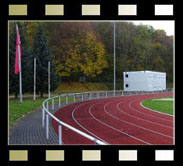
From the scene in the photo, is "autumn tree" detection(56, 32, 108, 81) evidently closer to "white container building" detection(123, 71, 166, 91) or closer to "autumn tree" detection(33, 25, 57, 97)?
"white container building" detection(123, 71, 166, 91)

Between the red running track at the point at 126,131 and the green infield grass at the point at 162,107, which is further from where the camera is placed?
the green infield grass at the point at 162,107

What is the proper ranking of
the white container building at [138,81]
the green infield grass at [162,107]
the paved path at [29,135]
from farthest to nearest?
the white container building at [138,81] < the green infield grass at [162,107] < the paved path at [29,135]

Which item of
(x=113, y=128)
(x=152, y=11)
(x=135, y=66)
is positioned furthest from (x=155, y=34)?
(x=152, y=11)

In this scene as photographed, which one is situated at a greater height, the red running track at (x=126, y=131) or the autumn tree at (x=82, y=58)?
the autumn tree at (x=82, y=58)

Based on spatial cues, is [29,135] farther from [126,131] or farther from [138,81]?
[138,81]

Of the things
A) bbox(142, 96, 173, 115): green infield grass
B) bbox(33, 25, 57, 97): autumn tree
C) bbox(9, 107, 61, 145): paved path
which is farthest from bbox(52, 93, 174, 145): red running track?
bbox(33, 25, 57, 97): autumn tree

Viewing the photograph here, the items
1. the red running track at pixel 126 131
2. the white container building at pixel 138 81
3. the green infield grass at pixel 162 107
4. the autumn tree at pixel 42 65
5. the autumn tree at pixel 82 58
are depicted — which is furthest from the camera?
the autumn tree at pixel 82 58

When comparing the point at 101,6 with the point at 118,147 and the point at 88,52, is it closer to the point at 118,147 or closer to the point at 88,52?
the point at 118,147

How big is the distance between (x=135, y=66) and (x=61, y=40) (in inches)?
622

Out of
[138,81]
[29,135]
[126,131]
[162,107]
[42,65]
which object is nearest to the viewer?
[29,135]

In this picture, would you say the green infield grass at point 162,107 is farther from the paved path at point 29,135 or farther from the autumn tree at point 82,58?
the autumn tree at point 82,58

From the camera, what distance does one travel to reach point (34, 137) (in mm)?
7145

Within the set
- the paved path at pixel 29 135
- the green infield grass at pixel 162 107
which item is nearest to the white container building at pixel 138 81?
the green infield grass at pixel 162 107

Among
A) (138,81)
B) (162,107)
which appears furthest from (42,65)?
(138,81)
